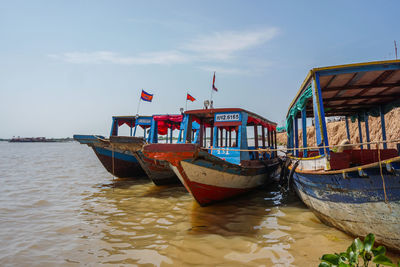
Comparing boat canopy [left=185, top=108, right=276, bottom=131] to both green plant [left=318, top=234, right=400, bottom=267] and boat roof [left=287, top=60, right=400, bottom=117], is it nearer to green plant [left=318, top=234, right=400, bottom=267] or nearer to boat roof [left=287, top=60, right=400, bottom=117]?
boat roof [left=287, top=60, right=400, bottom=117]

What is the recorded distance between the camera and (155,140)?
42.1 ft

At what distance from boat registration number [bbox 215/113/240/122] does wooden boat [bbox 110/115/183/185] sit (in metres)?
2.59

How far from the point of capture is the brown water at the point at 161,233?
384 cm

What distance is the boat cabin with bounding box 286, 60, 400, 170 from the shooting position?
4375mm

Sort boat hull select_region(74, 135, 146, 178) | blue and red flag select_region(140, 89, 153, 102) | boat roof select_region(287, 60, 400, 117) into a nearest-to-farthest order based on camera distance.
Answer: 1. boat roof select_region(287, 60, 400, 117)
2. boat hull select_region(74, 135, 146, 178)
3. blue and red flag select_region(140, 89, 153, 102)

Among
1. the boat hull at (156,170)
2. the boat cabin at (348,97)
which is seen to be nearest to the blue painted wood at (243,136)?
the boat cabin at (348,97)

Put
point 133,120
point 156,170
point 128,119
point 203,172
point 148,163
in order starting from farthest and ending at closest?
point 133,120, point 128,119, point 156,170, point 148,163, point 203,172

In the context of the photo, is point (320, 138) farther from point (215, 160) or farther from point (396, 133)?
point (396, 133)

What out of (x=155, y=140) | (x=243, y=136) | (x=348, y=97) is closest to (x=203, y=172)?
(x=243, y=136)

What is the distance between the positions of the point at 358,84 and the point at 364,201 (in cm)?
423

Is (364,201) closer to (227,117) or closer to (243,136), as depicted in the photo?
(243,136)

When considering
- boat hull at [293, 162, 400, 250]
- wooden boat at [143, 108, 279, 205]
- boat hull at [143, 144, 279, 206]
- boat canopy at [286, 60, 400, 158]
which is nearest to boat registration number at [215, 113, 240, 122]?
wooden boat at [143, 108, 279, 205]

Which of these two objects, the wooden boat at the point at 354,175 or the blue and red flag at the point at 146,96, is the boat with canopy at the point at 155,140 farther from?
the wooden boat at the point at 354,175

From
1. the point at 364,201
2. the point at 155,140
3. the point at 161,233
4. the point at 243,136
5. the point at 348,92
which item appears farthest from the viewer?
the point at 155,140
